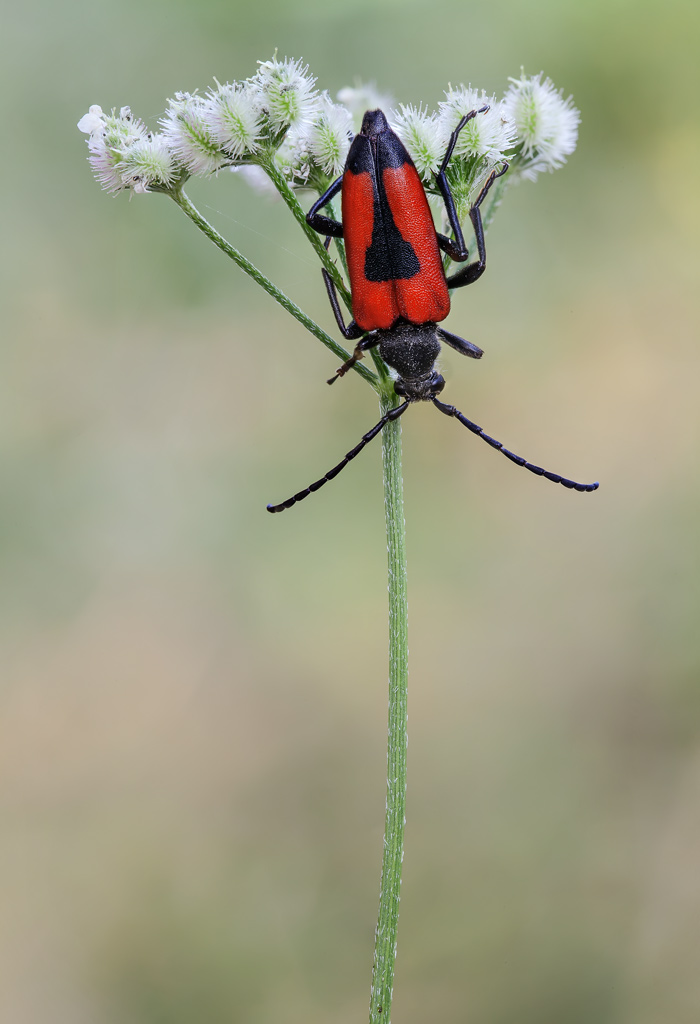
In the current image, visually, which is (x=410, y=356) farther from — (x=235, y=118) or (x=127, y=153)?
(x=127, y=153)

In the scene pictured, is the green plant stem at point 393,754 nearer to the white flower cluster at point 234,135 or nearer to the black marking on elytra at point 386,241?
the black marking on elytra at point 386,241

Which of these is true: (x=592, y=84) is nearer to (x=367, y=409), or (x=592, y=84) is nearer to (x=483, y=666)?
(x=367, y=409)

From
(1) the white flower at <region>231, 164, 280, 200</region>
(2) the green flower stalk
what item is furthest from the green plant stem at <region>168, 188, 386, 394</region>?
(1) the white flower at <region>231, 164, 280, 200</region>

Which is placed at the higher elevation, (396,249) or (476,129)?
(476,129)

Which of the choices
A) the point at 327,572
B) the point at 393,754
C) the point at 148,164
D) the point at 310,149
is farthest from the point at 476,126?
the point at 327,572

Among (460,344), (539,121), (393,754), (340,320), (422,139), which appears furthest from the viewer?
(460,344)

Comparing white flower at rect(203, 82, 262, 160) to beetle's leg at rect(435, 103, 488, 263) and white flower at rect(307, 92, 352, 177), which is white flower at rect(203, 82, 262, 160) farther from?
beetle's leg at rect(435, 103, 488, 263)
